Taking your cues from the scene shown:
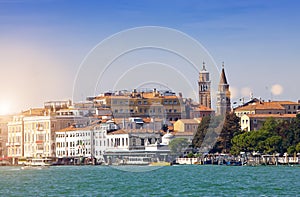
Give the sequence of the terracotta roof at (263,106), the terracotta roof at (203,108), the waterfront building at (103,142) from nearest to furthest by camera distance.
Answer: the waterfront building at (103,142), the terracotta roof at (263,106), the terracotta roof at (203,108)

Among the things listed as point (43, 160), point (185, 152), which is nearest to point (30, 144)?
point (43, 160)

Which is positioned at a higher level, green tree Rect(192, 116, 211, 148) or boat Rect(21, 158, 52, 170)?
green tree Rect(192, 116, 211, 148)

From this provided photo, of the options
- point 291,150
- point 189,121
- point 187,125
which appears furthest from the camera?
point 189,121

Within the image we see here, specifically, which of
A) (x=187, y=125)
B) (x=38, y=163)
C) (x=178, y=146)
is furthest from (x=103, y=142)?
(x=178, y=146)

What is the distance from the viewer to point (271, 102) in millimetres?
97312

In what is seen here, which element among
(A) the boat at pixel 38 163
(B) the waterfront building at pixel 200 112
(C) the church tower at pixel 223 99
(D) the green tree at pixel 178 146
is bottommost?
(A) the boat at pixel 38 163

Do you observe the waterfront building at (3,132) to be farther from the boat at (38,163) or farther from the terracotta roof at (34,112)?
the boat at (38,163)

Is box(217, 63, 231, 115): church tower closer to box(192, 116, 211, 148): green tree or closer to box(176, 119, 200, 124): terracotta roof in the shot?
box(176, 119, 200, 124): terracotta roof

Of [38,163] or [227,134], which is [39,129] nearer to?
[38,163]

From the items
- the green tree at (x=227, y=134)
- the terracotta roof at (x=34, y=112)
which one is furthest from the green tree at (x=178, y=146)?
the terracotta roof at (x=34, y=112)

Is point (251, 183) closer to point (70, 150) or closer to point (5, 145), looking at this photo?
point (70, 150)

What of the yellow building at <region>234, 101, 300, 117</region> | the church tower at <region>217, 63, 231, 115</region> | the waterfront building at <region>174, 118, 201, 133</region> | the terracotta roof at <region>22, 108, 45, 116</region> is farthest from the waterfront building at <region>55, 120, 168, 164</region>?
the yellow building at <region>234, 101, 300, 117</region>

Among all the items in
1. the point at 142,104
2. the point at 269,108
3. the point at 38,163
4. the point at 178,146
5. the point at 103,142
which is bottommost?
the point at 38,163

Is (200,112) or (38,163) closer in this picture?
(38,163)
